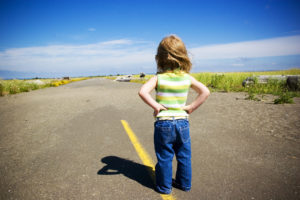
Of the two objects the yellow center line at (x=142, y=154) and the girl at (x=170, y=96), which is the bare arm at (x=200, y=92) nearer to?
the girl at (x=170, y=96)

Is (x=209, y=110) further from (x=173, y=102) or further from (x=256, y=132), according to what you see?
(x=173, y=102)

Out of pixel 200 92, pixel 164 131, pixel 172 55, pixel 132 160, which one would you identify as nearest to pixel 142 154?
pixel 132 160

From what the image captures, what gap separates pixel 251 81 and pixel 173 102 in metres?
11.4

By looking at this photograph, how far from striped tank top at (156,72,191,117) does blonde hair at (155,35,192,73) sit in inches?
4.1

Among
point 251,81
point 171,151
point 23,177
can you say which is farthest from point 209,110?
point 251,81

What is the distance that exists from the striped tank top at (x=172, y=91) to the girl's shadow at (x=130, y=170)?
1110 mm

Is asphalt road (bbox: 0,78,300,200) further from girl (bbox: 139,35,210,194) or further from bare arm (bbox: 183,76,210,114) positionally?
bare arm (bbox: 183,76,210,114)

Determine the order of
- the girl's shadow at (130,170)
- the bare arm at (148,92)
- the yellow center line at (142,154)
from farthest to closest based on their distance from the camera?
the girl's shadow at (130,170) → the yellow center line at (142,154) → the bare arm at (148,92)

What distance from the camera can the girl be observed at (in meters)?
1.89

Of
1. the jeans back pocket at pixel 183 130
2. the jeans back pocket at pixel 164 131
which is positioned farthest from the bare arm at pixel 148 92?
the jeans back pocket at pixel 183 130

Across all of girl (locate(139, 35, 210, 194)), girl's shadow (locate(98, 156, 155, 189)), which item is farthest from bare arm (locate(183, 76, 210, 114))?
girl's shadow (locate(98, 156, 155, 189))

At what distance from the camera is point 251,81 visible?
11164 millimetres

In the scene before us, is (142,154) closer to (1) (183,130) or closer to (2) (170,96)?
(1) (183,130)

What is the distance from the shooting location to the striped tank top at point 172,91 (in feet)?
6.20
